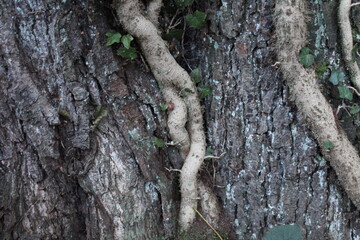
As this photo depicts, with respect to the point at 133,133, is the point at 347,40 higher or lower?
higher

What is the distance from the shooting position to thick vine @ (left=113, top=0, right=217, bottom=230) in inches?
60.4

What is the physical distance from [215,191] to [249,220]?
20 centimetres

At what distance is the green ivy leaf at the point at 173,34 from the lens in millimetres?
1604

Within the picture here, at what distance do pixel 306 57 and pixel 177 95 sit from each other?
0.57 m

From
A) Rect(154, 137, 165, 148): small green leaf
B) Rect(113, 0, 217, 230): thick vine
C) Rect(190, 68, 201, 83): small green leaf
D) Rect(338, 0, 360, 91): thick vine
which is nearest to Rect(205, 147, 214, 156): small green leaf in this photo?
Rect(113, 0, 217, 230): thick vine

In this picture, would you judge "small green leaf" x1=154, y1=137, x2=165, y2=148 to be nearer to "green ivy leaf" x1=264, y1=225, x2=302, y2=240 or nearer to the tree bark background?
the tree bark background

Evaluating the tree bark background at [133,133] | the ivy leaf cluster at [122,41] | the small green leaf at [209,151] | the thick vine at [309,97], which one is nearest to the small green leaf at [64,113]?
the tree bark background at [133,133]

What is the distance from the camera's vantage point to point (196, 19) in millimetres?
1535

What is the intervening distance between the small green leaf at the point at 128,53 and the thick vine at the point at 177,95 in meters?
0.06

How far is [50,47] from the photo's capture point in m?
1.47

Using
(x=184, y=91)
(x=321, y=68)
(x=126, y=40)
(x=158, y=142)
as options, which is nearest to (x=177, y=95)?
(x=184, y=91)

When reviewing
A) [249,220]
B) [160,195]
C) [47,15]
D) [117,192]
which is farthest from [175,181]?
[47,15]

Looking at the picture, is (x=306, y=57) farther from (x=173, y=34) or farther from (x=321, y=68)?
(x=173, y=34)

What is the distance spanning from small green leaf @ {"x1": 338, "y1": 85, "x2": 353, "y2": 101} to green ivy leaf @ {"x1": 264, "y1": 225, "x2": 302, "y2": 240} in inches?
22.2
